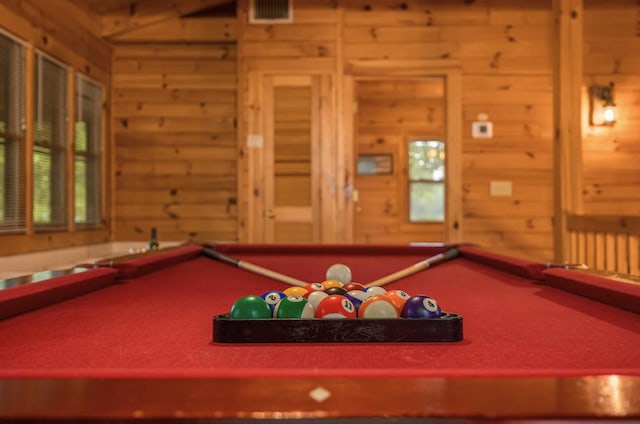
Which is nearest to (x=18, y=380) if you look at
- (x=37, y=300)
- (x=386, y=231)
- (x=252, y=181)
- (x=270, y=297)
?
(x=270, y=297)

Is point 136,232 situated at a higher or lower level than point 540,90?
lower

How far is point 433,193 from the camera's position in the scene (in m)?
8.95

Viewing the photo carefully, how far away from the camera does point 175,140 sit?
6.61 meters

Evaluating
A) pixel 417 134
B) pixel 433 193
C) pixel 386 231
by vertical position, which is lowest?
pixel 386 231

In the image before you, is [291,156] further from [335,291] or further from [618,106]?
[335,291]

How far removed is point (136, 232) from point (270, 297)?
5.58 meters

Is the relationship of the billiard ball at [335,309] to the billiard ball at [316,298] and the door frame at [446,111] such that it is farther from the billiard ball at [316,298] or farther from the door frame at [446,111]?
the door frame at [446,111]

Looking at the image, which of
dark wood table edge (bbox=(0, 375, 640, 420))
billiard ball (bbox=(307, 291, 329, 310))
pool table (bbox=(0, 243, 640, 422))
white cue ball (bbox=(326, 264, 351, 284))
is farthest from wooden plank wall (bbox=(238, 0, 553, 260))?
dark wood table edge (bbox=(0, 375, 640, 420))

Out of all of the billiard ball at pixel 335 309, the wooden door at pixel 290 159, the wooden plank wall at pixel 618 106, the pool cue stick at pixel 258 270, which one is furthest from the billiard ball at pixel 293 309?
the wooden plank wall at pixel 618 106

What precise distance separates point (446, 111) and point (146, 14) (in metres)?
3.20

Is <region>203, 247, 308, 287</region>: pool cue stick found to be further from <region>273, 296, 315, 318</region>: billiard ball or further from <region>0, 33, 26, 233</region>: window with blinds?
<region>0, 33, 26, 233</region>: window with blinds

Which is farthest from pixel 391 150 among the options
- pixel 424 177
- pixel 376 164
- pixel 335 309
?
pixel 335 309

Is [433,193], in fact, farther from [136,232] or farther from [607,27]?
[136,232]

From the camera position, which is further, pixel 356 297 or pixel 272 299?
pixel 356 297
